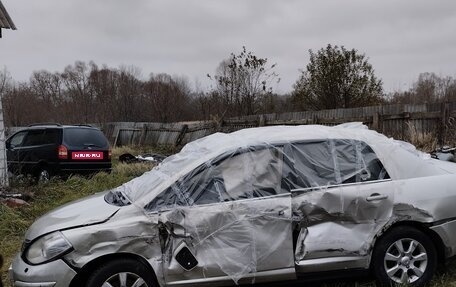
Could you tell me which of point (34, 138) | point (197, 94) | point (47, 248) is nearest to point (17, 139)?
point (34, 138)

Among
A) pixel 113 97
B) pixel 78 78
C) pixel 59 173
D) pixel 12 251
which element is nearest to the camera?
pixel 12 251

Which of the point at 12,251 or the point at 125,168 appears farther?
the point at 125,168

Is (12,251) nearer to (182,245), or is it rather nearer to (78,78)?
(182,245)

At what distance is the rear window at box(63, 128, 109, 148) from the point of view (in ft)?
38.4

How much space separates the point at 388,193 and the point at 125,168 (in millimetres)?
9742

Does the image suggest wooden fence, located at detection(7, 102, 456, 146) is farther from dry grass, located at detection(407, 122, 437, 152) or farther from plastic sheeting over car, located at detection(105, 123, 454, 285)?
plastic sheeting over car, located at detection(105, 123, 454, 285)

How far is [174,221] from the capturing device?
4035 millimetres

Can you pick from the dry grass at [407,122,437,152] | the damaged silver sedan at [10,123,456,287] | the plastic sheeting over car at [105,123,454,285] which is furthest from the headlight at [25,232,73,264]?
the dry grass at [407,122,437,152]

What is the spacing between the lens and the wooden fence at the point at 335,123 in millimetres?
11781

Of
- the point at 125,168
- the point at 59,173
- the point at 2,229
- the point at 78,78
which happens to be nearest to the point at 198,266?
the point at 2,229

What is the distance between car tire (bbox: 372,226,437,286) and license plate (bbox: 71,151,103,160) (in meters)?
8.87

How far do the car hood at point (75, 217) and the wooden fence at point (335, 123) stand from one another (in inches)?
379

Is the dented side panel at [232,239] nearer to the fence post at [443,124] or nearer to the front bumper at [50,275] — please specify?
the front bumper at [50,275]

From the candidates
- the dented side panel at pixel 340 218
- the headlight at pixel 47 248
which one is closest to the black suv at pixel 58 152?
the headlight at pixel 47 248
